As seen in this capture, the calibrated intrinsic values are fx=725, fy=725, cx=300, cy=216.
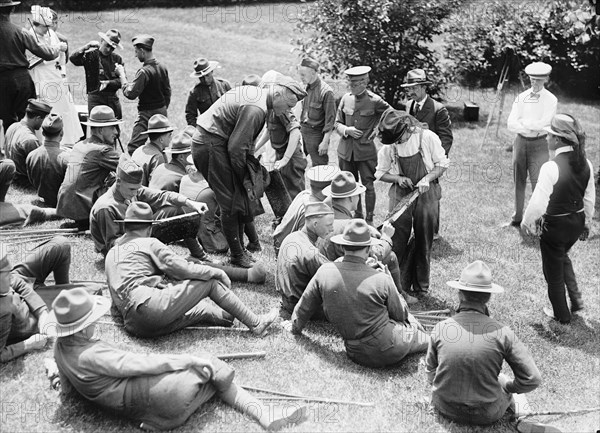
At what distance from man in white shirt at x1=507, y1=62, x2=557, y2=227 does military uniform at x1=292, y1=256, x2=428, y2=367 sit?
15.1ft

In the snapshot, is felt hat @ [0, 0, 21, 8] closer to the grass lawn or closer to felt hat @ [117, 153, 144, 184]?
the grass lawn

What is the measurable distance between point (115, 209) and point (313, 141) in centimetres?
378

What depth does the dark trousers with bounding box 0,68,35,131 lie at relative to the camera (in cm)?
1023

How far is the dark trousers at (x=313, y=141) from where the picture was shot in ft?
35.2

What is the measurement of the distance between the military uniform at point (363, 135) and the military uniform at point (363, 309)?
3.81 m

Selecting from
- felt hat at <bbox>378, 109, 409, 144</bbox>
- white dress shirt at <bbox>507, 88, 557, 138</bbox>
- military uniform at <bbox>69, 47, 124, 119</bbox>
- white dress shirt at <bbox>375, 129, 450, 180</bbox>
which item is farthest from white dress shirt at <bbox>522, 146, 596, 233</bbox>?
military uniform at <bbox>69, 47, 124, 119</bbox>

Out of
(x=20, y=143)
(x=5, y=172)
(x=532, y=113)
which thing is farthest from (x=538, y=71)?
(x=20, y=143)

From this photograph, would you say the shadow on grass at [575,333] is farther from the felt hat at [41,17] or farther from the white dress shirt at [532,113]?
the felt hat at [41,17]

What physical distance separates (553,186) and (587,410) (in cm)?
232

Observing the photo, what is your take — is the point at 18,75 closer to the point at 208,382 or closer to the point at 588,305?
the point at 208,382

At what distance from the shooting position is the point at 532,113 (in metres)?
10.1

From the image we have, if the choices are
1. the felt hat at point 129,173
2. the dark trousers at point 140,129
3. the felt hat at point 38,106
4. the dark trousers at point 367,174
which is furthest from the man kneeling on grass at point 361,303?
the felt hat at point 38,106

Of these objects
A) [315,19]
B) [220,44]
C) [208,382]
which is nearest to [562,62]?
[315,19]

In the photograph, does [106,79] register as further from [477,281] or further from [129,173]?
[477,281]
